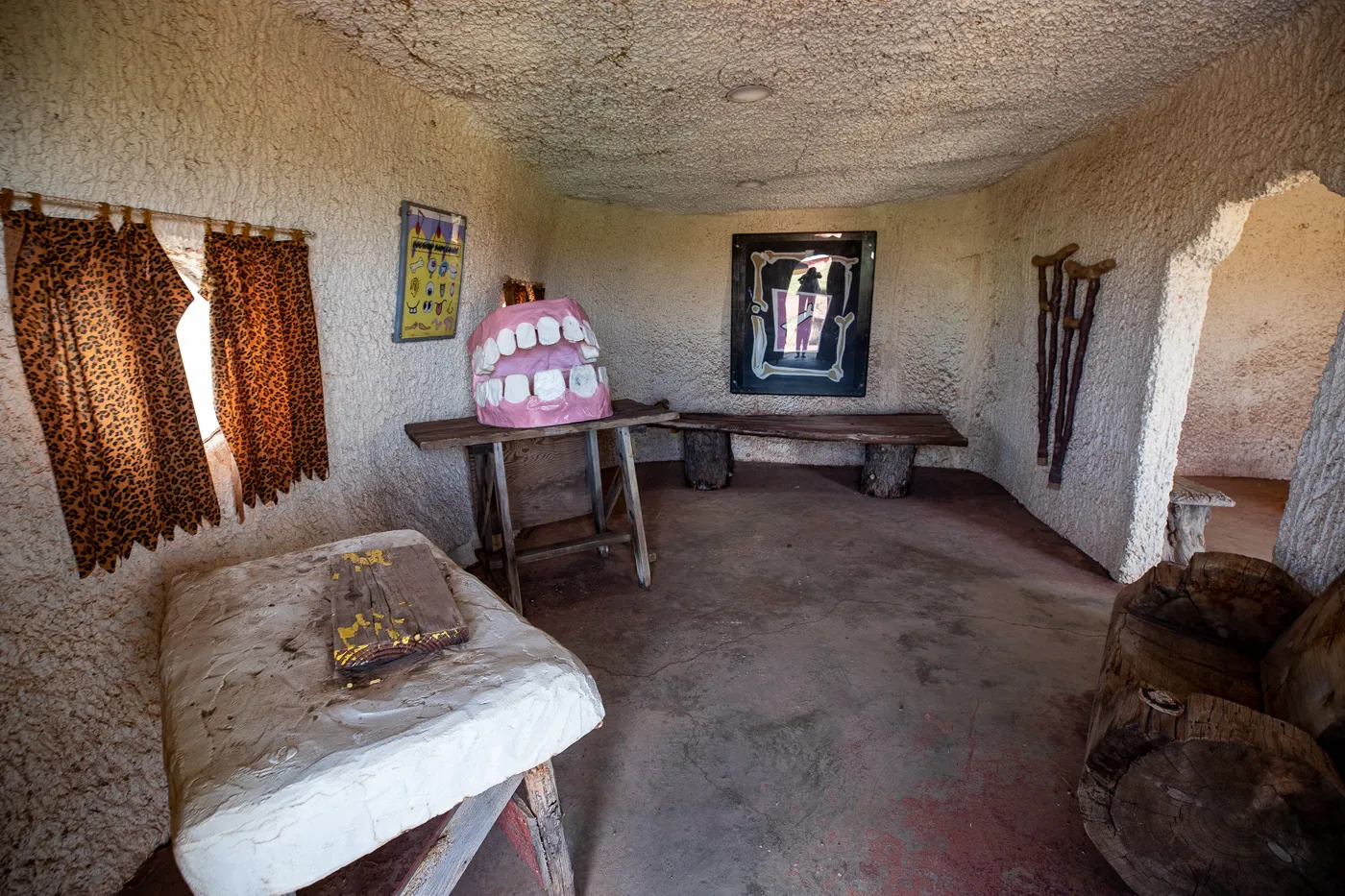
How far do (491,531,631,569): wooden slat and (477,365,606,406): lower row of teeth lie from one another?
2.87ft

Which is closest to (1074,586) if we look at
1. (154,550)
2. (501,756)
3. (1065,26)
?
(1065,26)

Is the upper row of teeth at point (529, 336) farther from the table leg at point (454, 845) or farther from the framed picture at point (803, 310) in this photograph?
the framed picture at point (803, 310)

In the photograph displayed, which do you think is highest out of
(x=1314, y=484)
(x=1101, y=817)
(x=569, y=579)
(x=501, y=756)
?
(x=1314, y=484)

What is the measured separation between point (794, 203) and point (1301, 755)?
5005 mm

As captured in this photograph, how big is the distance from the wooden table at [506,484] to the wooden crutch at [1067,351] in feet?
8.29

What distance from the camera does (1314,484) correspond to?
2.01 m

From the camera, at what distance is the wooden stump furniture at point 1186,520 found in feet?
10.7

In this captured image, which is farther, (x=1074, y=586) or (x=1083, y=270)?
(x=1083, y=270)

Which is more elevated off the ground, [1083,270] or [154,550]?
[1083,270]

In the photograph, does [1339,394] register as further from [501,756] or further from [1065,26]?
[501,756]

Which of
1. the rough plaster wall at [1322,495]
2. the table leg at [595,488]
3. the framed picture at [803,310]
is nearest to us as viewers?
the rough plaster wall at [1322,495]

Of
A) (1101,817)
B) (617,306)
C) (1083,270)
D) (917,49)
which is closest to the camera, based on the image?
(1101,817)

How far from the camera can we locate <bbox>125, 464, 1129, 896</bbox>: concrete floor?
1.77 m

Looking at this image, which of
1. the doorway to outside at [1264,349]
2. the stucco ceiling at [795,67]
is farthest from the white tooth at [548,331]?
the doorway to outside at [1264,349]
